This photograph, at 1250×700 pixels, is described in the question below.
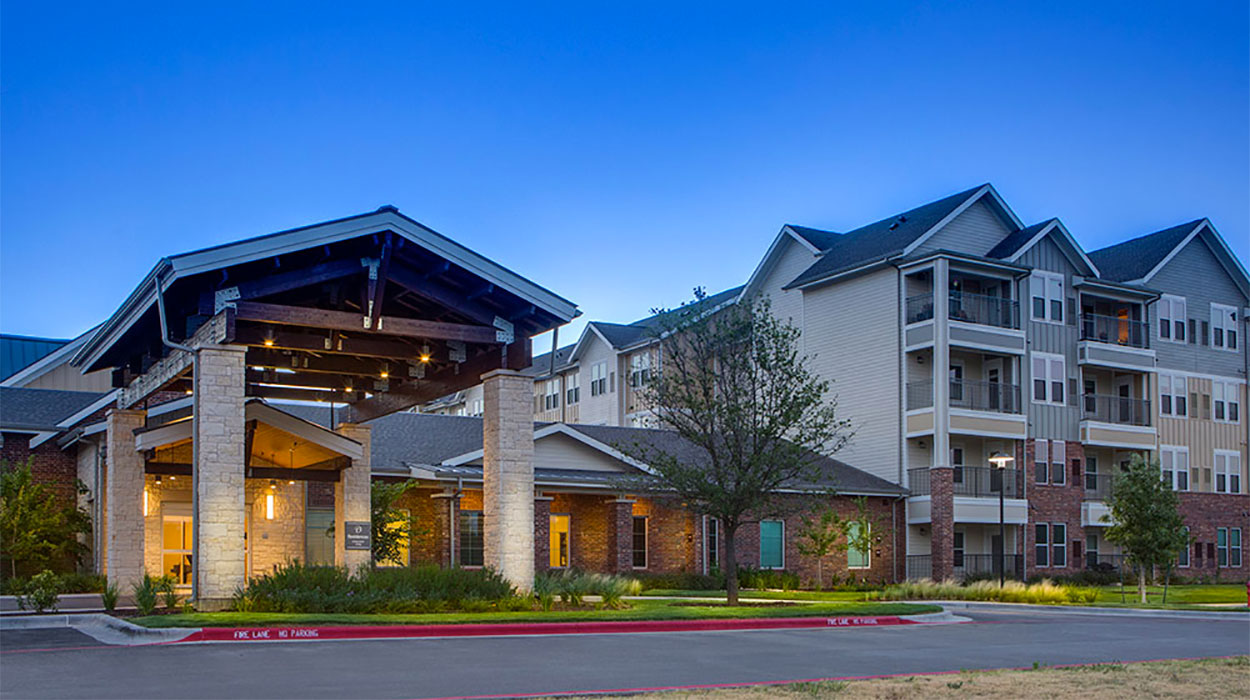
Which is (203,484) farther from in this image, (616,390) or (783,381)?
(616,390)

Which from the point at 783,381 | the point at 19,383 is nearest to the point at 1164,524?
the point at 783,381

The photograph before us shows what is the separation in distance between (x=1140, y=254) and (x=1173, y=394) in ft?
20.0

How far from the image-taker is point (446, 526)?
35.2 m

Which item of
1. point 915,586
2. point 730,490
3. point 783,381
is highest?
point 783,381

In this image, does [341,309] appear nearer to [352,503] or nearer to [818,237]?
[352,503]

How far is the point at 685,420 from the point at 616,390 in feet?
101

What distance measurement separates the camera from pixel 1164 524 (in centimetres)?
3384

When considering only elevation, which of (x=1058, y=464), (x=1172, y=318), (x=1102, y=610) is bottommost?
(x=1102, y=610)

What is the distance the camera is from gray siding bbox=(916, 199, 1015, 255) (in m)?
45.4

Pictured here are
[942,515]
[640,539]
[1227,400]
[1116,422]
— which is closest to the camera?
[640,539]

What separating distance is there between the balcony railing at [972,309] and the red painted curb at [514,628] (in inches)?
907

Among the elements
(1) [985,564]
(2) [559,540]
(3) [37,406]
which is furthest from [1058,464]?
(3) [37,406]

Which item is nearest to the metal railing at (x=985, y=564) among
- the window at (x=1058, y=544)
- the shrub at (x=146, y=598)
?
the window at (x=1058, y=544)

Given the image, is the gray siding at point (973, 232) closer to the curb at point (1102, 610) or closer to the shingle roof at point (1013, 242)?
the shingle roof at point (1013, 242)
